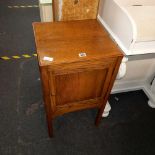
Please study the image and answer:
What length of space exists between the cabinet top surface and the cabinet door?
1.8 inches

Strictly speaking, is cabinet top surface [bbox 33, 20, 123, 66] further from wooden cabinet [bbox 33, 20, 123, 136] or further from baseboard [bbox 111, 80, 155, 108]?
baseboard [bbox 111, 80, 155, 108]

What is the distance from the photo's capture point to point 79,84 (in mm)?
998

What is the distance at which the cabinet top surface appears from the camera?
2.75ft

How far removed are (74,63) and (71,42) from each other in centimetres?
16

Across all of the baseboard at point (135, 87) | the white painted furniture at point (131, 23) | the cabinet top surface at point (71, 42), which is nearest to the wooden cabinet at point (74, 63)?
the cabinet top surface at point (71, 42)

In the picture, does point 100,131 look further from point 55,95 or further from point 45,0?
point 45,0

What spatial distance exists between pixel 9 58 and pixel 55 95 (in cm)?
132

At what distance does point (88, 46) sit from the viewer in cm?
92

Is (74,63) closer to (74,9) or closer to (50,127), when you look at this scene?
(74,9)

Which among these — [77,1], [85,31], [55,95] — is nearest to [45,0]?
[77,1]

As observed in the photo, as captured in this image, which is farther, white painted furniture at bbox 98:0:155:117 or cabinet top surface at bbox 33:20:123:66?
white painted furniture at bbox 98:0:155:117

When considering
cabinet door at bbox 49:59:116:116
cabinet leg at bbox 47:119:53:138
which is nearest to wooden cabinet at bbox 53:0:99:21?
cabinet door at bbox 49:59:116:116

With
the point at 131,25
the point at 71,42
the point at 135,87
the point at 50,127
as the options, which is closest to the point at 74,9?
the point at 71,42

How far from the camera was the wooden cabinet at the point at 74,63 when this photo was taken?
0.84 m
